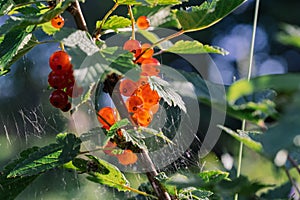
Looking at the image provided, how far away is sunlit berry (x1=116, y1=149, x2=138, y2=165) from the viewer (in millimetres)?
566

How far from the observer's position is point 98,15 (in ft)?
11.9

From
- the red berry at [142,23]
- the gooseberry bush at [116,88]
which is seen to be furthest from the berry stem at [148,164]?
the red berry at [142,23]

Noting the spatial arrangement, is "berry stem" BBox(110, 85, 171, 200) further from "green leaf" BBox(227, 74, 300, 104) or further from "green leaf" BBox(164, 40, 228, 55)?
"green leaf" BBox(227, 74, 300, 104)

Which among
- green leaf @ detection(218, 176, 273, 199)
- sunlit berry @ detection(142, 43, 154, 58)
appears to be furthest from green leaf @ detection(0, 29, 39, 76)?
green leaf @ detection(218, 176, 273, 199)

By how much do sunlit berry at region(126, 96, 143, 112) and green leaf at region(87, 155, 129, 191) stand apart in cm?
6

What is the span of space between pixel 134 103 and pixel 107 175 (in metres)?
0.07

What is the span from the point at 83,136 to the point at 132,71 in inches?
4.4

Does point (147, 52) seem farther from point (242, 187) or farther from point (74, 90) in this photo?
point (242, 187)

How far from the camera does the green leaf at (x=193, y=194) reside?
1.68 feet

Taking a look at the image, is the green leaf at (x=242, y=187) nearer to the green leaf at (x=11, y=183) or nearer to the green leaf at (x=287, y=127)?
the green leaf at (x=287, y=127)

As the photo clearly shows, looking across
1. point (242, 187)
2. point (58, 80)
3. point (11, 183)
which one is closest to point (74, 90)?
point (58, 80)

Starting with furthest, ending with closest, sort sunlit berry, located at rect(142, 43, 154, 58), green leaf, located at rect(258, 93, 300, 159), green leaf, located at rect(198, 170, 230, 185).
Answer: sunlit berry, located at rect(142, 43, 154, 58) < green leaf, located at rect(198, 170, 230, 185) < green leaf, located at rect(258, 93, 300, 159)

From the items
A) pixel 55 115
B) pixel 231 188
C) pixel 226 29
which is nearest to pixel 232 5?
pixel 231 188

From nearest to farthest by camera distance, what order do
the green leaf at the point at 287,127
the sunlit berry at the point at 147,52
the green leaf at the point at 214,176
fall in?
the green leaf at the point at 287,127
the green leaf at the point at 214,176
the sunlit berry at the point at 147,52
